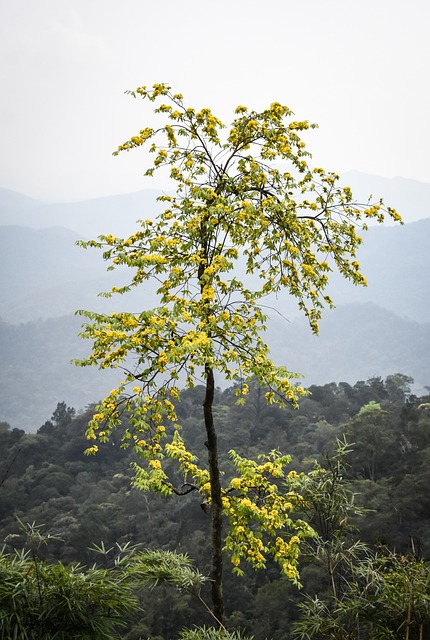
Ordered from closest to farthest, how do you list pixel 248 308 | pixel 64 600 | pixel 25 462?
pixel 64 600 → pixel 248 308 → pixel 25 462

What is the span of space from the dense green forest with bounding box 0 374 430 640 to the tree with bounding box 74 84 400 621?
4.10 ft

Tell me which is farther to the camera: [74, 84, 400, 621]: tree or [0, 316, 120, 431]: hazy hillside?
[0, 316, 120, 431]: hazy hillside

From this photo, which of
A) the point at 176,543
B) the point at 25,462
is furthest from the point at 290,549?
the point at 25,462

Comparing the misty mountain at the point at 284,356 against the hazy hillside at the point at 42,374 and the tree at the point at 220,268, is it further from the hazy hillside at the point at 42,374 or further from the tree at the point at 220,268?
the tree at the point at 220,268

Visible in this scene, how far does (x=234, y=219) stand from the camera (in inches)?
157

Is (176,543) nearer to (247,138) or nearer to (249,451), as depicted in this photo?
(249,451)

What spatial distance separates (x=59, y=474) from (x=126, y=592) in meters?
33.0

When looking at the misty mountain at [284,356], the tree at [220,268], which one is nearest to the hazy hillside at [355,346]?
the misty mountain at [284,356]

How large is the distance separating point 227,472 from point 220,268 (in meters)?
26.8

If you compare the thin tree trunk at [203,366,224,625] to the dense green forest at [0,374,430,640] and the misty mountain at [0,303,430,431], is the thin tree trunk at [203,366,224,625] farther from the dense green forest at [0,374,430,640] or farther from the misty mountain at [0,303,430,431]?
the misty mountain at [0,303,430,431]

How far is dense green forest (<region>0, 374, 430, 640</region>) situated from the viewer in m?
17.1

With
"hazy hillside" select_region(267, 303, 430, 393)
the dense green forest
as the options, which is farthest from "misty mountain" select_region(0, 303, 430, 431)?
the dense green forest

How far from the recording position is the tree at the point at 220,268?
3.85 meters

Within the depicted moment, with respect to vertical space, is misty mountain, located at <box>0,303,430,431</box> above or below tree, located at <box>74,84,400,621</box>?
above
